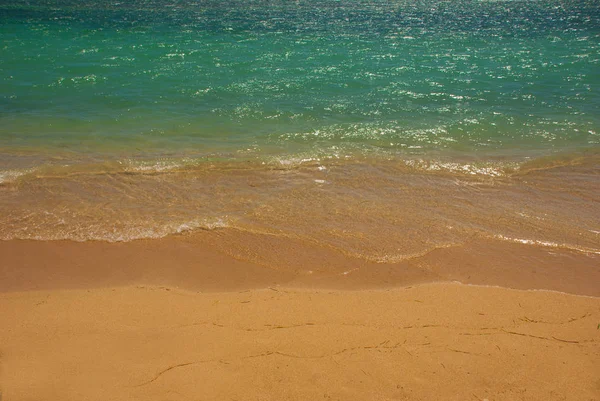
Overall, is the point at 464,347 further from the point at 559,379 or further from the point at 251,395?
the point at 251,395

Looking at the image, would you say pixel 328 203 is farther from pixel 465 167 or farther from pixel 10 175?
pixel 10 175

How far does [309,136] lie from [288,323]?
20.5 ft

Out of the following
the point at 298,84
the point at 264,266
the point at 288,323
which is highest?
the point at 298,84

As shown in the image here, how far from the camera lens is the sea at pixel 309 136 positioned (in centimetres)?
704

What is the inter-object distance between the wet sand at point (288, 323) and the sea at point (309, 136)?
466 mm

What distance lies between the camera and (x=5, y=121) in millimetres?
11688

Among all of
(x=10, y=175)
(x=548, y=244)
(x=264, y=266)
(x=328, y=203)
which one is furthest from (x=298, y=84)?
(x=548, y=244)

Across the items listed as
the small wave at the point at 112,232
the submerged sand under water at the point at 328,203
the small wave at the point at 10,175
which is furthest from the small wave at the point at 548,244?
the small wave at the point at 10,175

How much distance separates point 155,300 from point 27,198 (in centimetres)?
391

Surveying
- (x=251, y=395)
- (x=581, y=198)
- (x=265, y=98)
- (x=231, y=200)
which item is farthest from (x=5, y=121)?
(x=581, y=198)

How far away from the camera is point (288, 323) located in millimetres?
4859

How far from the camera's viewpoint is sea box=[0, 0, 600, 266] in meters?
7.04

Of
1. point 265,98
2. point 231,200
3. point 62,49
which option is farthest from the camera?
point 62,49

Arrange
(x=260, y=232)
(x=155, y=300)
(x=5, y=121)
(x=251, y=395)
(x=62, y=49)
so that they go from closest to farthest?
1. (x=251, y=395)
2. (x=155, y=300)
3. (x=260, y=232)
4. (x=5, y=121)
5. (x=62, y=49)
